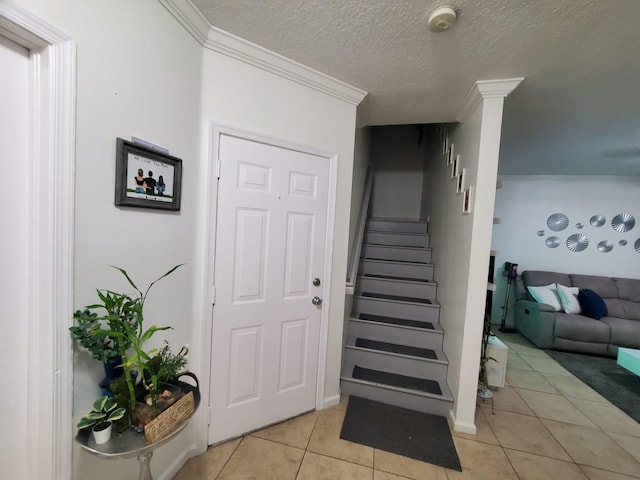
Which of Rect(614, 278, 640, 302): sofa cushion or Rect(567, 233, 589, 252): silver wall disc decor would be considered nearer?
Rect(614, 278, 640, 302): sofa cushion

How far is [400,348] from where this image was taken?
94.8 inches

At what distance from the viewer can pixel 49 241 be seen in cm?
86

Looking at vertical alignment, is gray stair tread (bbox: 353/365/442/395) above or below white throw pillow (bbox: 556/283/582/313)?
below

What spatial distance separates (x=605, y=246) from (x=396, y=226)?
3272 mm

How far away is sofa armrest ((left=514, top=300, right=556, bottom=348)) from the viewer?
339 centimetres

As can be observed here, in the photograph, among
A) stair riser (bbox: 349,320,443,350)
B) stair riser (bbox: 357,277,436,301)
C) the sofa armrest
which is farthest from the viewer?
the sofa armrest

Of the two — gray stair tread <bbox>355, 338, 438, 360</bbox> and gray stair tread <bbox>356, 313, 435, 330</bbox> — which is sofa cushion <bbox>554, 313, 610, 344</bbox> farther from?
gray stair tread <bbox>355, 338, 438, 360</bbox>

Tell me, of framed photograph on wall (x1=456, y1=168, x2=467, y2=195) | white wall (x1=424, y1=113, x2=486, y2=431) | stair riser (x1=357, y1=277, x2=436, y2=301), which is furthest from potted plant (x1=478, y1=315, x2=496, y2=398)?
framed photograph on wall (x1=456, y1=168, x2=467, y2=195)

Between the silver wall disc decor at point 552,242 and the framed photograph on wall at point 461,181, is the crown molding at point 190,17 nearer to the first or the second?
the framed photograph on wall at point 461,181

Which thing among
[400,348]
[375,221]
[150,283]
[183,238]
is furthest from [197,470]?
[375,221]

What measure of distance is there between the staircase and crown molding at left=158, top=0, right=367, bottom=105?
1868 millimetres

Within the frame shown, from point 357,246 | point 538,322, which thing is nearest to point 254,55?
point 357,246

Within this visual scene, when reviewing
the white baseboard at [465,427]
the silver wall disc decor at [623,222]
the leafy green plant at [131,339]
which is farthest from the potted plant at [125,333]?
the silver wall disc decor at [623,222]

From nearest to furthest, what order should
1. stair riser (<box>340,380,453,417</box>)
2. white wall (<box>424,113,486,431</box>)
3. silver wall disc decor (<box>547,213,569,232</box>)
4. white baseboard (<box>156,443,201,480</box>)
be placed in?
A: white baseboard (<box>156,443,201,480</box>)
white wall (<box>424,113,486,431</box>)
stair riser (<box>340,380,453,417</box>)
silver wall disc decor (<box>547,213,569,232</box>)
